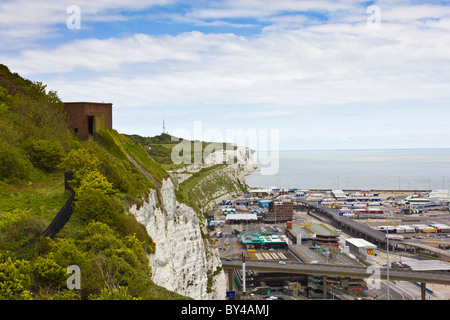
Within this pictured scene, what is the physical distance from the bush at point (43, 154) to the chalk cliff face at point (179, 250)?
7001mm

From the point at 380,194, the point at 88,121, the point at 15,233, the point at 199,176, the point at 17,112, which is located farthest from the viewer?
the point at 380,194

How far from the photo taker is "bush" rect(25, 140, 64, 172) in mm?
22580

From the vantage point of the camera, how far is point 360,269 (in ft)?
149

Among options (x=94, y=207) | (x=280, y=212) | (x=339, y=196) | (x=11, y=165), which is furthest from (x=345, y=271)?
(x=339, y=196)

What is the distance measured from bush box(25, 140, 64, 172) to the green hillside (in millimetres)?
62

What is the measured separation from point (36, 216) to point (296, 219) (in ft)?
292

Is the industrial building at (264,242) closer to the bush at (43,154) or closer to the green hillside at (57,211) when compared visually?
the green hillside at (57,211)

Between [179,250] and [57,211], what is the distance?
15.2 metres

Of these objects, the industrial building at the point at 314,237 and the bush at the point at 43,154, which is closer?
the bush at the point at 43,154

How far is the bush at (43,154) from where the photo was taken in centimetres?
2258

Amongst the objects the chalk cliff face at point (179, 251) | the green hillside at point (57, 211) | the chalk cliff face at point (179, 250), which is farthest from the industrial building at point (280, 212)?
the green hillside at point (57, 211)

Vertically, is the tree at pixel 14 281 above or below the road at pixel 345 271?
above

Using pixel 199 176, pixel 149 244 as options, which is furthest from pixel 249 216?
pixel 149 244
